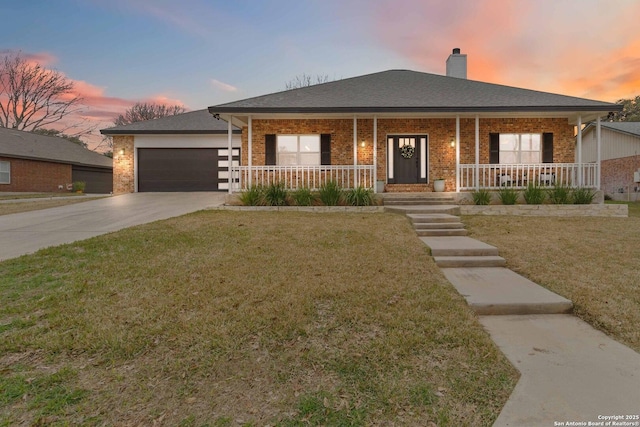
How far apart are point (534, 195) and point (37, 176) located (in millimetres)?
26720

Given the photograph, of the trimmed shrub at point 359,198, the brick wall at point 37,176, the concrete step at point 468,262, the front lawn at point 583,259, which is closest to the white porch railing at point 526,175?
the front lawn at point 583,259

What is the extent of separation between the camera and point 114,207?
33.4 feet

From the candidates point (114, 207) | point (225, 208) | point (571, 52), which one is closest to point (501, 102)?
point (571, 52)

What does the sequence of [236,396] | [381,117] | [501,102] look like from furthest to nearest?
1. [381,117]
2. [501,102]
3. [236,396]

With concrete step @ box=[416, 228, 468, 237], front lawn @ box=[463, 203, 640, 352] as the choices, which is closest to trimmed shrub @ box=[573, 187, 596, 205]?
front lawn @ box=[463, 203, 640, 352]

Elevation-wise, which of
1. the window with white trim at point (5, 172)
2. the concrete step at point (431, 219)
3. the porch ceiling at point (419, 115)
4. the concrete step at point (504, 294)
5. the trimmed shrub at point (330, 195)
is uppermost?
the porch ceiling at point (419, 115)

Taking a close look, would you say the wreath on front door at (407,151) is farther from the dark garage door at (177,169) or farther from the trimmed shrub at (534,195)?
the dark garage door at (177,169)

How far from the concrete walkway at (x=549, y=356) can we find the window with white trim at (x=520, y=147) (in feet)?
31.1

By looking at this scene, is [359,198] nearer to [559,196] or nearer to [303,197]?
[303,197]

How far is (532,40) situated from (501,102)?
5749 millimetres

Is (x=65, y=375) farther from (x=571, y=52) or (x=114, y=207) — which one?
(x=571, y=52)

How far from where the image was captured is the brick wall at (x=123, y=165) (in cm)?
1544

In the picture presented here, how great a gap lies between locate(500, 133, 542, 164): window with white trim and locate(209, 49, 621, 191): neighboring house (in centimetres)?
4

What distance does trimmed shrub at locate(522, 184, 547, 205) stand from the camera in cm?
965
